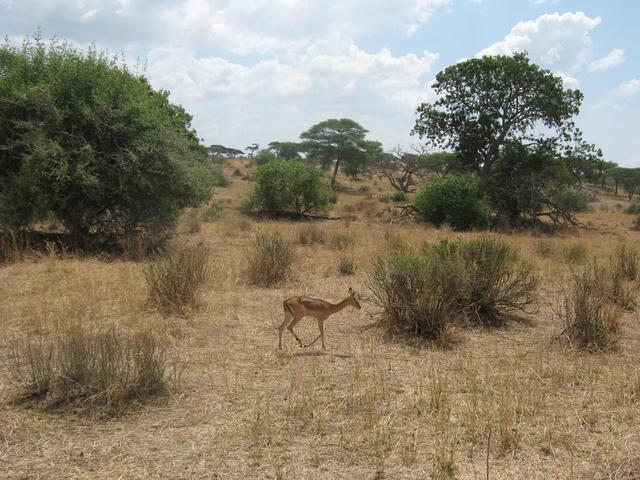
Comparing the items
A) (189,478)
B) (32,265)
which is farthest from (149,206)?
(189,478)

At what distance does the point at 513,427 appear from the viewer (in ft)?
14.0

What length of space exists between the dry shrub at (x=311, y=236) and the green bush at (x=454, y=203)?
8.93 m

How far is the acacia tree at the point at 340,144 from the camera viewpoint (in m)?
44.9

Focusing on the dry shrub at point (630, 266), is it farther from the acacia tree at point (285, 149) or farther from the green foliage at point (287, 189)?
the acacia tree at point (285, 149)

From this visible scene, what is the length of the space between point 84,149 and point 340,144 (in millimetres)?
34007

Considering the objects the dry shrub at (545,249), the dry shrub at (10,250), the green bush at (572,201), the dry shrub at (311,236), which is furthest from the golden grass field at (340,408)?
the green bush at (572,201)

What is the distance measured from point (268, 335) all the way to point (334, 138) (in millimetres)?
39734

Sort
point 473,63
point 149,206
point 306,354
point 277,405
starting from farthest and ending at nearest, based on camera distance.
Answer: point 473,63
point 149,206
point 306,354
point 277,405

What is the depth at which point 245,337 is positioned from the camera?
6867 millimetres

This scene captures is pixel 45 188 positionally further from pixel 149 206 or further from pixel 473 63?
pixel 473 63

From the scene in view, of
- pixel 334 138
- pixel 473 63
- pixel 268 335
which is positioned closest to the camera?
pixel 268 335

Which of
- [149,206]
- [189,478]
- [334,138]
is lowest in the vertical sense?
[189,478]

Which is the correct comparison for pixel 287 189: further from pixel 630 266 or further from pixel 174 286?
pixel 174 286

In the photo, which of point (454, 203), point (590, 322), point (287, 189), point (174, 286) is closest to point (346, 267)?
point (174, 286)
